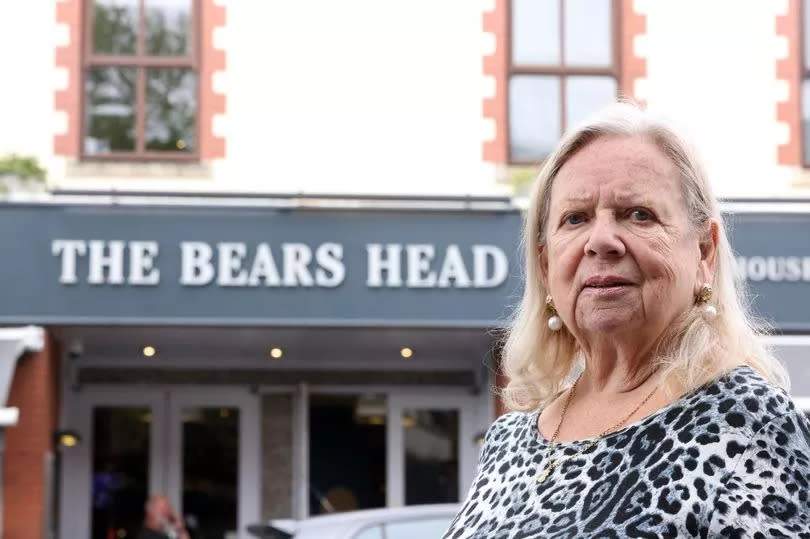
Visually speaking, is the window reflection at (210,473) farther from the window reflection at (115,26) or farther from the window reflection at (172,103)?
the window reflection at (115,26)

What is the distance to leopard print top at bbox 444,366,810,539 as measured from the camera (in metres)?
1.87

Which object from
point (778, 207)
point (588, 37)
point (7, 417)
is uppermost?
point (588, 37)

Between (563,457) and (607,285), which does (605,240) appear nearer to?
(607,285)

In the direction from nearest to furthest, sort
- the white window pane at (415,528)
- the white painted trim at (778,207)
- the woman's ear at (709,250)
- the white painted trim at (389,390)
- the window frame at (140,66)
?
1. the woman's ear at (709,250)
2. the white window pane at (415,528)
3. the white painted trim at (778,207)
4. the window frame at (140,66)
5. the white painted trim at (389,390)

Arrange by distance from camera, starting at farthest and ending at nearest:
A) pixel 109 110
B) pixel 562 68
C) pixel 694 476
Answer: pixel 562 68 < pixel 109 110 < pixel 694 476

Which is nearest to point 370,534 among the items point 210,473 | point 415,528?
point 415,528

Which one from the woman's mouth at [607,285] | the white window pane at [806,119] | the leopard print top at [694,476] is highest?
the white window pane at [806,119]

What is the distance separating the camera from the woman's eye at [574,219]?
2.25 meters

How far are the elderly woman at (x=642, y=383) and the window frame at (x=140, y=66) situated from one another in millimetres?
10066

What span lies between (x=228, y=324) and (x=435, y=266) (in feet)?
5.67

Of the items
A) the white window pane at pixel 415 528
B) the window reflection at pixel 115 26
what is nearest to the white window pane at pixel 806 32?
the window reflection at pixel 115 26

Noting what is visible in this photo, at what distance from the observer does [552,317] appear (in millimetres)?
2512

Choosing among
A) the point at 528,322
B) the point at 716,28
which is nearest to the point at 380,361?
the point at 716,28

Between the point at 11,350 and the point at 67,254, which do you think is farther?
the point at 67,254
